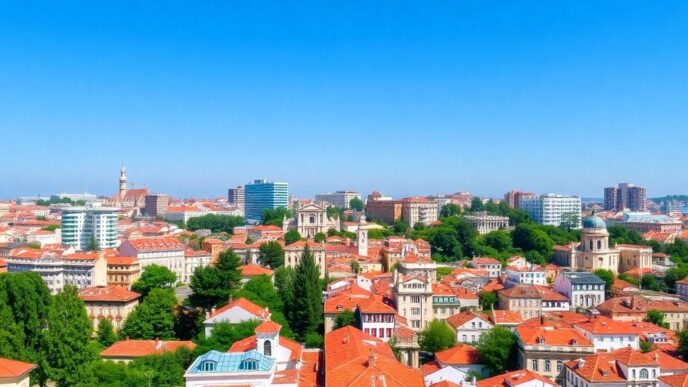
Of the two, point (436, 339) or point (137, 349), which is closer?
point (137, 349)

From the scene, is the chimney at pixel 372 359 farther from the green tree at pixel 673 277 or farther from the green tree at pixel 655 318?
the green tree at pixel 673 277

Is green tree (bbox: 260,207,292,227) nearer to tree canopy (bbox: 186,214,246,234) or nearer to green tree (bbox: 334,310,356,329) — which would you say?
tree canopy (bbox: 186,214,246,234)

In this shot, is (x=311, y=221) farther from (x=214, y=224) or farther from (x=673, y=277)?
(x=673, y=277)

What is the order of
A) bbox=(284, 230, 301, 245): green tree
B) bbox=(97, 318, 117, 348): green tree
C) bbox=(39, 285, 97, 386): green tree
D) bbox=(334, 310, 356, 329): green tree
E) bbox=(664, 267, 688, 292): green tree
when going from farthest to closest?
1. bbox=(284, 230, 301, 245): green tree
2. bbox=(664, 267, 688, 292): green tree
3. bbox=(97, 318, 117, 348): green tree
4. bbox=(334, 310, 356, 329): green tree
5. bbox=(39, 285, 97, 386): green tree

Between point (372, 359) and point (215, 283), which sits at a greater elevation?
point (215, 283)

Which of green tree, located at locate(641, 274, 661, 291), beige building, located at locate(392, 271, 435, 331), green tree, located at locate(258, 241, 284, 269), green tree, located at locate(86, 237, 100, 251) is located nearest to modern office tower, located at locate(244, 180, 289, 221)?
green tree, located at locate(86, 237, 100, 251)

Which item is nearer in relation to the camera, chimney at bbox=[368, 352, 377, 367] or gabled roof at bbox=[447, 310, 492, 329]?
chimney at bbox=[368, 352, 377, 367]

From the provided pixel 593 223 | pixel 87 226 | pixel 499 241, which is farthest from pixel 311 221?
pixel 593 223

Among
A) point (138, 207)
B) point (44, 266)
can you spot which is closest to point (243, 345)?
point (44, 266)
